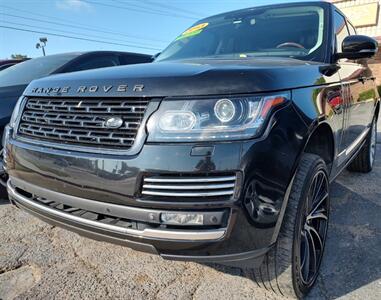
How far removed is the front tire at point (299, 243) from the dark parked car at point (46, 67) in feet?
9.36

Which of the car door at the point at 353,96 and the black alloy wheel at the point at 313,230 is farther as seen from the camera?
the car door at the point at 353,96

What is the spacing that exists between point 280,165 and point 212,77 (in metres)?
0.51

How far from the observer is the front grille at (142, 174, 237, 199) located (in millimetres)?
1516

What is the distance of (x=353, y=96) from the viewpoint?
297 cm

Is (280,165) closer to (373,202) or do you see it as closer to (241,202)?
(241,202)

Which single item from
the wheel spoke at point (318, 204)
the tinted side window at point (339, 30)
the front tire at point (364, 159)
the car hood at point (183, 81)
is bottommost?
the front tire at point (364, 159)

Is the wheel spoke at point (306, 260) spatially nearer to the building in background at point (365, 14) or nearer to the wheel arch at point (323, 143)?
the wheel arch at point (323, 143)

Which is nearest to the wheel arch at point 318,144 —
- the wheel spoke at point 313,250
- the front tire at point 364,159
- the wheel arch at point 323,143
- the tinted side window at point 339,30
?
the wheel arch at point 323,143

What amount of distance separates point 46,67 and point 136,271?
317 cm

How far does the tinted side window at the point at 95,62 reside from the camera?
4555mm

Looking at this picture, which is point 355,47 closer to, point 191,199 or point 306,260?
point 306,260

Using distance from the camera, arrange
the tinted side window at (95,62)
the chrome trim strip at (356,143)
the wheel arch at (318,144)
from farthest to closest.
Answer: the tinted side window at (95,62) → the chrome trim strip at (356,143) → the wheel arch at (318,144)

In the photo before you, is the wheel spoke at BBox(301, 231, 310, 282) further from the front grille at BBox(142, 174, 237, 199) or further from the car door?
the car door

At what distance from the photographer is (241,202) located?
151 centimetres
